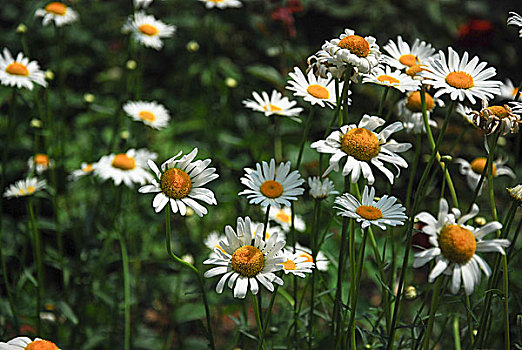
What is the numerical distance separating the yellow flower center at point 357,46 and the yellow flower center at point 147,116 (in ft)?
2.94

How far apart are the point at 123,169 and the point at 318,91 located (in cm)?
61

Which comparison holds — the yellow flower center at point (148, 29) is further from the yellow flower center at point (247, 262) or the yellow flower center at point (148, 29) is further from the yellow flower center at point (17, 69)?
the yellow flower center at point (247, 262)

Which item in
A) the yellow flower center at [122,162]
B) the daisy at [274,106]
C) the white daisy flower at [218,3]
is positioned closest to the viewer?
the daisy at [274,106]

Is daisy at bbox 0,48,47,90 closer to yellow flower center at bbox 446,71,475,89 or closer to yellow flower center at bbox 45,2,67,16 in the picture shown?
yellow flower center at bbox 45,2,67,16

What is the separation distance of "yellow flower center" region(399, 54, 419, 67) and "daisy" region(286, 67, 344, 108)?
141 millimetres

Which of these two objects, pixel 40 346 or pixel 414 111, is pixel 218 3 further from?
pixel 40 346

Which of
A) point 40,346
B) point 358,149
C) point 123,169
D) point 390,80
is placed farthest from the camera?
point 123,169

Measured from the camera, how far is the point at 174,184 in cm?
82

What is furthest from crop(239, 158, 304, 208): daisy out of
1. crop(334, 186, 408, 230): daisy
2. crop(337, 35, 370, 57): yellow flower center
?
crop(337, 35, 370, 57): yellow flower center

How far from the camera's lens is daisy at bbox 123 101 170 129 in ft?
5.21

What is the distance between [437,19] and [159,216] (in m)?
1.58

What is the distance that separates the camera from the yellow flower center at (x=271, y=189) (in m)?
0.94

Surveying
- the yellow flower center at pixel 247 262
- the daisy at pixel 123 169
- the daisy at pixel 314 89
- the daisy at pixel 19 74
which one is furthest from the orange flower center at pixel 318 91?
the daisy at pixel 19 74

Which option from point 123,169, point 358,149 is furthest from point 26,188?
point 358,149
